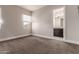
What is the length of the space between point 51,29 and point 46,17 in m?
0.73

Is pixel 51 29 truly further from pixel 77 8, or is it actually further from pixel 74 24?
pixel 77 8

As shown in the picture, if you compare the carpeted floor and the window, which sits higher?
the window

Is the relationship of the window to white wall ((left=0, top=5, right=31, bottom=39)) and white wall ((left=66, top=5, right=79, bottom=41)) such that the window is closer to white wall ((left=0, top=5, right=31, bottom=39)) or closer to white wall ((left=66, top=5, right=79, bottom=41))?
white wall ((left=0, top=5, right=31, bottom=39))

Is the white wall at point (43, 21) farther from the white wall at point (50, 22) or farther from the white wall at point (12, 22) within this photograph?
the white wall at point (12, 22)

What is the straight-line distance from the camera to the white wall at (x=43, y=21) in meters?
3.29

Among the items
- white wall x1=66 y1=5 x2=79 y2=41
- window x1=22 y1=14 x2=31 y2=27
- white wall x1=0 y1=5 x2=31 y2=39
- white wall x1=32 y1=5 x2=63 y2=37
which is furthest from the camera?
window x1=22 y1=14 x2=31 y2=27

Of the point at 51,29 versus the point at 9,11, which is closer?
the point at 9,11

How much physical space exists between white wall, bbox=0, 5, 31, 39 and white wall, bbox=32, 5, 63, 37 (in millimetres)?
486

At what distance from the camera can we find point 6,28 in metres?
2.86

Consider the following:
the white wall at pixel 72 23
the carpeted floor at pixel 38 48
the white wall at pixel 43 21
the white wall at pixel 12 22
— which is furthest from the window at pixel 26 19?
the white wall at pixel 72 23

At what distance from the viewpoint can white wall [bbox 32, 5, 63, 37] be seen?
329cm

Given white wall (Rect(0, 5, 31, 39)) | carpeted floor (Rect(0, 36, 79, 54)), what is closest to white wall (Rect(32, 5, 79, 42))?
carpeted floor (Rect(0, 36, 79, 54))

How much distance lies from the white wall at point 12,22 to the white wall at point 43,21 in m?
0.49
